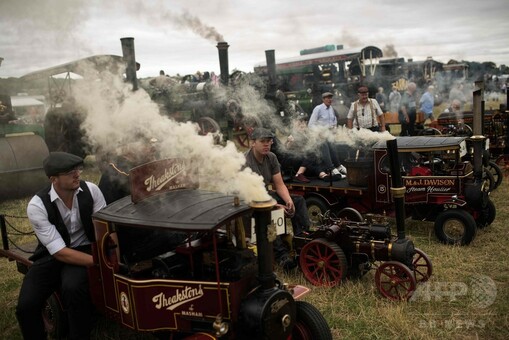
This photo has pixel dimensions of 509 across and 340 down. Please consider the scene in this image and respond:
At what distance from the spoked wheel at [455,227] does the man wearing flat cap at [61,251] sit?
413 cm

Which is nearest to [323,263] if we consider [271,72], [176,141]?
[176,141]

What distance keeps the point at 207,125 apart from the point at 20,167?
5423mm

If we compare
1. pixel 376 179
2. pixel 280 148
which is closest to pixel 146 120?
pixel 280 148

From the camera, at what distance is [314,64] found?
75.3 feet

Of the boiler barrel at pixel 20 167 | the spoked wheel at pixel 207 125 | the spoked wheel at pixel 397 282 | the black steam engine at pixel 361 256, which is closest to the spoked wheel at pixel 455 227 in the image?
the black steam engine at pixel 361 256

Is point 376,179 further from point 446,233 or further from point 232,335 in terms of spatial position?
point 232,335

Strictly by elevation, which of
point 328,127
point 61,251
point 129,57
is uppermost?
point 129,57

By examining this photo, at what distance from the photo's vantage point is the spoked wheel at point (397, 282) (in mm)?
4121

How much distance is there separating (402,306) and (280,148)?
361 cm

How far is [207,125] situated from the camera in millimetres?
13188

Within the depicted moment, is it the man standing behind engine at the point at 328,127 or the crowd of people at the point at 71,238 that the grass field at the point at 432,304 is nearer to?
the crowd of people at the point at 71,238

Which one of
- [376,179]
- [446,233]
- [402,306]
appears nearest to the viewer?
[402,306]

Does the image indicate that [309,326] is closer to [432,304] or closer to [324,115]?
[432,304]

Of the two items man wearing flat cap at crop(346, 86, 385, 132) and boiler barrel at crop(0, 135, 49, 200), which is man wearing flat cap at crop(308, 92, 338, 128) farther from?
boiler barrel at crop(0, 135, 49, 200)
